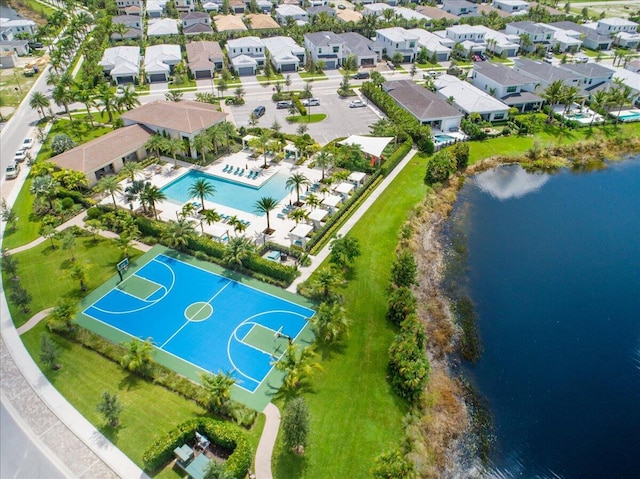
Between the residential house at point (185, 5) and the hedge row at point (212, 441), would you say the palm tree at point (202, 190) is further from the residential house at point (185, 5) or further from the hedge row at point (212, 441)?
the residential house at point (185, 5)

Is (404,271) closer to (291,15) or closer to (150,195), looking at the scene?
(150,195)

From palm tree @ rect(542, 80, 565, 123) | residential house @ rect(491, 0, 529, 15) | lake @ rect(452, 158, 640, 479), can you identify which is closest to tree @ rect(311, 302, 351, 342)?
lake @ rect(452, 158, 640, 479)

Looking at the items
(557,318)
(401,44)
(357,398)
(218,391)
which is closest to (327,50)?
(401,44)

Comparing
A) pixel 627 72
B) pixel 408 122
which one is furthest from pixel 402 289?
pixel 627 72

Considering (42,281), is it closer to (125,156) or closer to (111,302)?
(111,302)

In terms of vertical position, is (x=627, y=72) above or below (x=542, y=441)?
above

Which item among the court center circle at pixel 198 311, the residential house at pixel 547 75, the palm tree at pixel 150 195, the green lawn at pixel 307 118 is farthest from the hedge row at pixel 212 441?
the residential house at pixel 547 75
